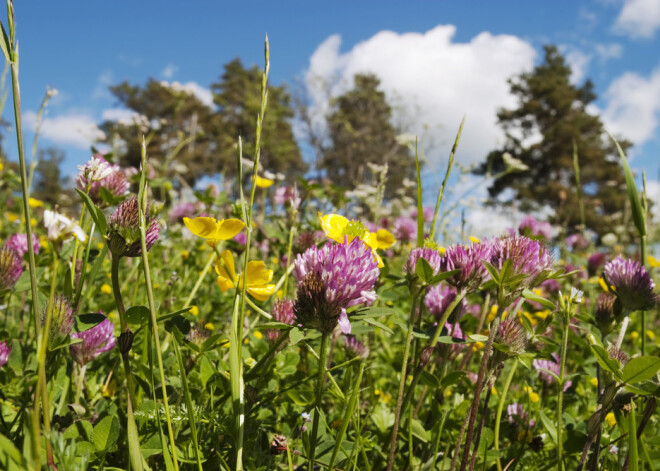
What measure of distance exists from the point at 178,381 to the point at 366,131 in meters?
24.7

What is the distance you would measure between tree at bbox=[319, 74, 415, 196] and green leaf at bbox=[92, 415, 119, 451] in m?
22.6

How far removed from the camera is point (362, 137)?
24500 mm

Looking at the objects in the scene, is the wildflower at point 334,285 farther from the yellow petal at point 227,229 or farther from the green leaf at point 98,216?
the green leaf at point 98,216

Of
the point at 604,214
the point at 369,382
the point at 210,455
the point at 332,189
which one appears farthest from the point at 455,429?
the point at 604,214

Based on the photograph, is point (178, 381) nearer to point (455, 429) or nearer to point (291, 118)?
point (455, 429)

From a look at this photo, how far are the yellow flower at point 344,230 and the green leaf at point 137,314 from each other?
1.12 ft

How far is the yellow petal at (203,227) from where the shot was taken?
87 centimetres

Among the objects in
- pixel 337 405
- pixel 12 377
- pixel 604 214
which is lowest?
pixel 337 405

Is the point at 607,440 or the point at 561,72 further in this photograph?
the point at 561,72

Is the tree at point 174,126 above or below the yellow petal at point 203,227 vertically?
above

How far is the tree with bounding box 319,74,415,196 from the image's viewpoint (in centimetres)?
2419

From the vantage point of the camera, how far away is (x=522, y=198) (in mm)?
24609

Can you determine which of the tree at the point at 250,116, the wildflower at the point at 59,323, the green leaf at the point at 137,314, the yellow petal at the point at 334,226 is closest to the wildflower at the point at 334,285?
the yellow petal at the point at 334,226

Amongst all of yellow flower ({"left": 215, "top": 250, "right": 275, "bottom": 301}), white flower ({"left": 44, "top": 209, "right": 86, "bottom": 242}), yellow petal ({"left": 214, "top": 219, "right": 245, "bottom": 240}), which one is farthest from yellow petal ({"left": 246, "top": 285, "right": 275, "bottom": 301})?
white flower ({"left": 44, "top": 209, "right": 86, "bottom": 242})
